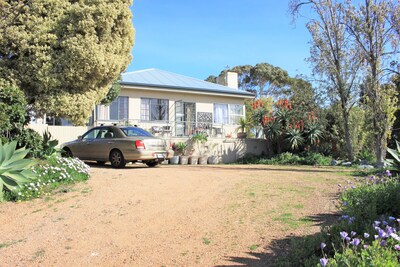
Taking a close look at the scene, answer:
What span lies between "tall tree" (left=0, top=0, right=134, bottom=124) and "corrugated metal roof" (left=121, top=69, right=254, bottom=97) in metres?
9.80

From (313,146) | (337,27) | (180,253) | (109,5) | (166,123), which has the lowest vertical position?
(180,253)

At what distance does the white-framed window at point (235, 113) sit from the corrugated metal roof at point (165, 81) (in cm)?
98

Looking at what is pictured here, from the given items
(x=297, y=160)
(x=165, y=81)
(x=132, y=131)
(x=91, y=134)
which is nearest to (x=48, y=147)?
(x=132, y=131)

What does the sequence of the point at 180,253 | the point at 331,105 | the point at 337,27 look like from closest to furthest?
the point at 180,253, the point at 337,27, the point at 331,105

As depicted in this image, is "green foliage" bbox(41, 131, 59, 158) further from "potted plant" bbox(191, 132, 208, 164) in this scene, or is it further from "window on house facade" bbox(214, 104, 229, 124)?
"window on house facade" bbox(214, 104, 229, 124)

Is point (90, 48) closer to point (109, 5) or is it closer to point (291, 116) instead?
point (109, 5)

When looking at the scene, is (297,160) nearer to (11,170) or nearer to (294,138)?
(294,138)

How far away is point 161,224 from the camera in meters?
5.61

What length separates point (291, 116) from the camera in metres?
20.1

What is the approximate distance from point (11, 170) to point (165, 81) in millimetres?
16434

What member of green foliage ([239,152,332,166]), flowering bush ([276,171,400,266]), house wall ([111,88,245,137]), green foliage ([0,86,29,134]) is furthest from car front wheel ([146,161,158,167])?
flowering bush ([276,171,400,266])

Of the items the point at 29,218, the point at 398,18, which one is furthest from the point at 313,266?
the point at 398,18

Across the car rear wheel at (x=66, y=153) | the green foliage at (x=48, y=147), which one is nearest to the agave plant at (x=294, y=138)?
the car rear wheel at (x=66, y=153)

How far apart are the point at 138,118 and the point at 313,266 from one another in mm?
18405
